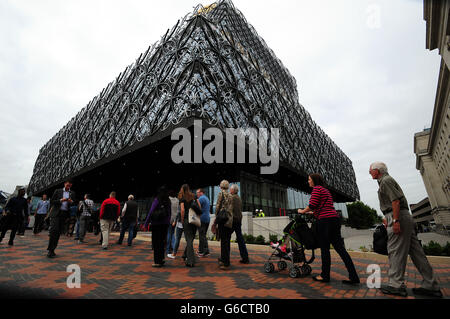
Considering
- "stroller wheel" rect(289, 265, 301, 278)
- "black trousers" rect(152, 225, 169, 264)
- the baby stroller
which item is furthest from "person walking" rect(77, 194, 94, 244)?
"stroller wheel" rect(289, 265, 301, 278)

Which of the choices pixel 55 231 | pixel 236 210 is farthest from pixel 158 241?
pixel 55 231

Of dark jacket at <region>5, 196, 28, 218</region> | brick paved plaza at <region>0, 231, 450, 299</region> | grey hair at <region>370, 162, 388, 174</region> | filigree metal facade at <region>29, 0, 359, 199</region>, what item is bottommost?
brick paved plaza at <region>0, 231, 450, 299</region>

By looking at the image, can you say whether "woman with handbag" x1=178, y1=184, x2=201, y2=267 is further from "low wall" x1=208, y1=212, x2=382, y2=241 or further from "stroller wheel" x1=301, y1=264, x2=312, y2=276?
"low wall" x1=208, y1=212, x2=382, y2=241

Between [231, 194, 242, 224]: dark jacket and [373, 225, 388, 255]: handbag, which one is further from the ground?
[231, 194, 242, 224]: dark jacket

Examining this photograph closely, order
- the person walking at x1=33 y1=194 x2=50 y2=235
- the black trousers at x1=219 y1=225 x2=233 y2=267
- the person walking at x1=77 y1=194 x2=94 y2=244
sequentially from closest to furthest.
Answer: the black trousers at x1=219 y1=225 x2=233 y2=267, the person walking at x1=77 y1=194 x2=94 y2=244, the person walking at x1=33 y1=194 x2=50 y2=235

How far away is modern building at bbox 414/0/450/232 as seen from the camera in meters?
20.2

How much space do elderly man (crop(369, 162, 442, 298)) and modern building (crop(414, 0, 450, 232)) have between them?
22.9m

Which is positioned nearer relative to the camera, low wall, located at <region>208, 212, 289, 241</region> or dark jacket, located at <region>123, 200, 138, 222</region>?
dark jacket, located at <region>123, 200, 138, 222</region>

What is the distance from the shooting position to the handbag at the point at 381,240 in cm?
369

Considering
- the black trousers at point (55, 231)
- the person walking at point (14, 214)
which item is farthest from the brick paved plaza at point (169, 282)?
the person walking at point (14, 214)

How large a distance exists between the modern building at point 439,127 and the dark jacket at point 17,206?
29.1m

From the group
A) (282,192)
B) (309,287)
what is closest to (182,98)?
(309,287)
